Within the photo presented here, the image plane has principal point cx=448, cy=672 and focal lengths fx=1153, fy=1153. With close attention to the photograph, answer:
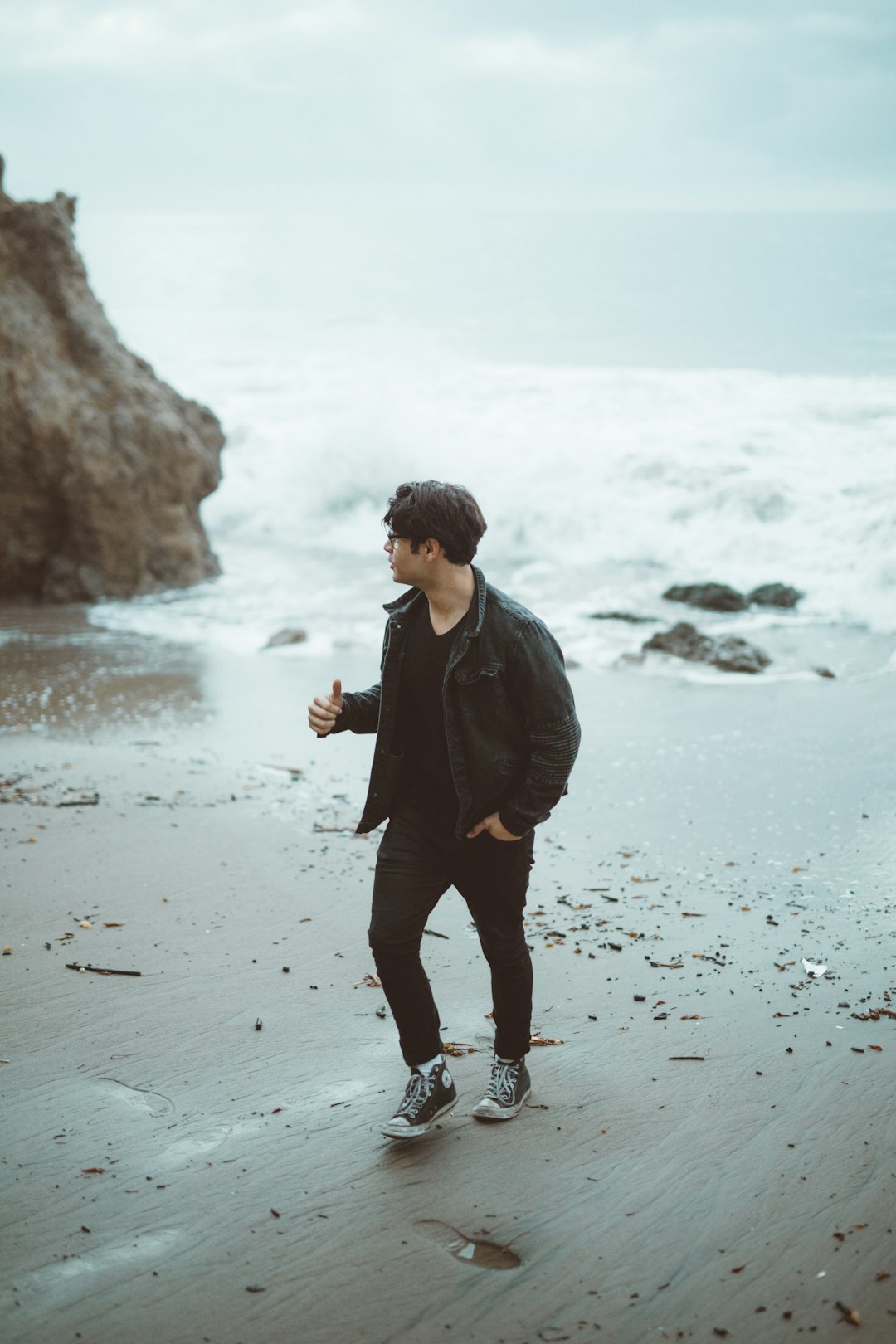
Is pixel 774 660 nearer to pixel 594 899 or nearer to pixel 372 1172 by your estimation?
pixel 594 899

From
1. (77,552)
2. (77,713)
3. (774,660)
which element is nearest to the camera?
(77,713)

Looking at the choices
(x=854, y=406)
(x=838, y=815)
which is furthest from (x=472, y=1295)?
(x=854, y=406)

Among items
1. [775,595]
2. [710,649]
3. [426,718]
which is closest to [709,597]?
[775,595]

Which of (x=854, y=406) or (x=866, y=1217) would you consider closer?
(x=866, y=1217)

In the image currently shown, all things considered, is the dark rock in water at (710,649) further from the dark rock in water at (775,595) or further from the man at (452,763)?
the man at (452,763)

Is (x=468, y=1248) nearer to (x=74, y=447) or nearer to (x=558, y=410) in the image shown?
(x=74, y=447)

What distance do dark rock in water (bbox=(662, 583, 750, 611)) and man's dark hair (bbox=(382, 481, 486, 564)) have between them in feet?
33.7

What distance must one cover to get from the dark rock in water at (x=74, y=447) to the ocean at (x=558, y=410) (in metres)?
0.82

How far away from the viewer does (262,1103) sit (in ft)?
11.1

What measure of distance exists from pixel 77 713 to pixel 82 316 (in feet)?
24.1

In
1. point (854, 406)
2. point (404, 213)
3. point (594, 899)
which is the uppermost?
point (404, 213)

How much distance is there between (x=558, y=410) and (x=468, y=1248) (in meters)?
25.2

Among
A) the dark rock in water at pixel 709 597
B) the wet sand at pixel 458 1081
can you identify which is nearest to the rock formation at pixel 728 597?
the dark rock in water at pixel 709 597

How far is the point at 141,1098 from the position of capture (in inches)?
133
